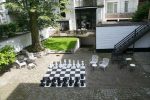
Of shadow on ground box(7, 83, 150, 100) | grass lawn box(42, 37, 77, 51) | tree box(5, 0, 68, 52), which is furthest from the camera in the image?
grass lawn box(42, 37, 77, 51)

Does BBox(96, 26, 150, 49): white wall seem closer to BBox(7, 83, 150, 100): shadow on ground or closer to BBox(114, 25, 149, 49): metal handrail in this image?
BBox(114, 25, 149, 49): metal handrail

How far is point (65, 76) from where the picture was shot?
1480cm

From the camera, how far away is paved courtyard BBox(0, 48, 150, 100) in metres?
12.0

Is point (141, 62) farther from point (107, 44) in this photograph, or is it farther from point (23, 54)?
point (23, 54)

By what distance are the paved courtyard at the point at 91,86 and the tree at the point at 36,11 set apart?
496 cm

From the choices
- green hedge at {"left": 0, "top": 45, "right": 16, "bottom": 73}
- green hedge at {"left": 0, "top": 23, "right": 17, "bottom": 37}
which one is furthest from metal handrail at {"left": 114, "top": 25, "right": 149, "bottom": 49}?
green hedge at {"left": 0, "top": 23, "right": 17, "bottom": 37}

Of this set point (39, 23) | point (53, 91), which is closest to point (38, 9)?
point (39, 23)

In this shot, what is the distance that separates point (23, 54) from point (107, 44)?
9593 millimetres

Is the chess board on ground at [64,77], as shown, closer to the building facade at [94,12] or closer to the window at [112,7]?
the building facade at [94,12]

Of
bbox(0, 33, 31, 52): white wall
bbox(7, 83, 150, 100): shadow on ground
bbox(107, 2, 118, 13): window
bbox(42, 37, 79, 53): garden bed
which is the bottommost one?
bbox(7, 83, 150, 100): shadow on ground

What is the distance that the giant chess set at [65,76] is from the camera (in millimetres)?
13430

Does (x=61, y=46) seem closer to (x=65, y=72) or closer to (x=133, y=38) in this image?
(x=65, y=72)

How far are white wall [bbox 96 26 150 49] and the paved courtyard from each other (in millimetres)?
3822

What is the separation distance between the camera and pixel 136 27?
66.7 feet
